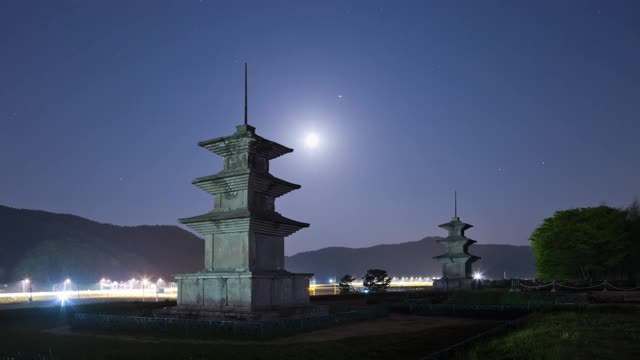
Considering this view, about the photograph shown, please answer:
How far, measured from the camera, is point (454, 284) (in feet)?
215

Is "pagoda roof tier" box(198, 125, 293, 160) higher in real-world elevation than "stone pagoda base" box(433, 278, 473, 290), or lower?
higher

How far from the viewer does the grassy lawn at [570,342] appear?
15.2 m

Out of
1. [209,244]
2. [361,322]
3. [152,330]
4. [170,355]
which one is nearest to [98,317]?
[152,330]

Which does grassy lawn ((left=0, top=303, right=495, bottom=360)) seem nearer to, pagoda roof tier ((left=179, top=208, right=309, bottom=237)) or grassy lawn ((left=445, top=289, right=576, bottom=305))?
pagoda roof tier ((left=179, top=208, right=309, bottom=237))

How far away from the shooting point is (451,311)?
36.8 meters

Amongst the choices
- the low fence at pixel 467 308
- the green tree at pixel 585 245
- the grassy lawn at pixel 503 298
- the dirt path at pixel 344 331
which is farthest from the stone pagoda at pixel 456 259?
the dirt path at pixel 344 331

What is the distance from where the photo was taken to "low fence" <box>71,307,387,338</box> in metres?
23.2

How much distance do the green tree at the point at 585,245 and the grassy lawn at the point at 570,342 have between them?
44708 mm

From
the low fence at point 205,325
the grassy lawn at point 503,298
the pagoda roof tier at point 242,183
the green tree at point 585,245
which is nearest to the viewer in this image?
the low fence at point 205,325

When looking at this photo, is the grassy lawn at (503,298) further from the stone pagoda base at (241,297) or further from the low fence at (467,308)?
the stone pagoda base at (241,297)

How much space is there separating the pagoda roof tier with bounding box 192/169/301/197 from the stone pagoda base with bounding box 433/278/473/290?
39191mm

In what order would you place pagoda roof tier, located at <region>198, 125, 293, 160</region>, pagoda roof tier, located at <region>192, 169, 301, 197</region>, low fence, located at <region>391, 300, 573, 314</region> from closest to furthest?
→ pagoda roof tier, located at <region>192, 169, 301, 197</region>
pagoda roof tier, located at <region>198, 125, 293, 160</region>
low fence, located at <region>391, 300, 573, 314</region>

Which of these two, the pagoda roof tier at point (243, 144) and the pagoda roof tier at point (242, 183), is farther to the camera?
the pagoda roof tier at point (243, 144)

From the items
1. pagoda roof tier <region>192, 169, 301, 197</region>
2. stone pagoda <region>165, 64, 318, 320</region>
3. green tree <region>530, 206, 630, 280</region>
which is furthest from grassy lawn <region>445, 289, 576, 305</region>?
green tree <region>530, 206, 630, 280</region>
